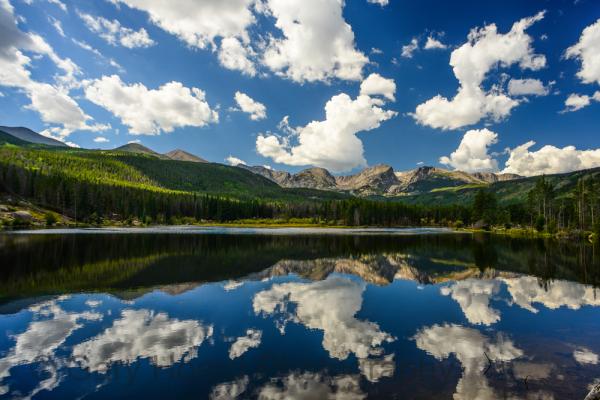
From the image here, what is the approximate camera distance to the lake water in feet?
45.5

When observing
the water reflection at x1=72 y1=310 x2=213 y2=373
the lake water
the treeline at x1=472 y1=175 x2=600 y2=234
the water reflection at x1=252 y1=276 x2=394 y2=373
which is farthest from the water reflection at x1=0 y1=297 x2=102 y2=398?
the treeline at x1=472 y1=175 x2=600 y2=234

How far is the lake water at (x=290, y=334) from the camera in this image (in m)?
13.9

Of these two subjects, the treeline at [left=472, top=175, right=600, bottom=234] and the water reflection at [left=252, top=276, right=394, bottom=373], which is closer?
the water reflection at [left=252, top=276, right=394, bottom=373]

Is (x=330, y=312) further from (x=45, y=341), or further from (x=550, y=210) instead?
(x=550, y=210)

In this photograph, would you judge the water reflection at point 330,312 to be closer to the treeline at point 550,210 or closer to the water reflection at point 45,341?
the water reflection at point 45,341

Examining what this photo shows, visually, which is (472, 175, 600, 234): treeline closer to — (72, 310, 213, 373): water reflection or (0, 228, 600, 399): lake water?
(0, 228, 600, 399): lake water

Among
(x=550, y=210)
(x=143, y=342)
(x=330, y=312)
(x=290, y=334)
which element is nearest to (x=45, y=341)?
(x=143, y=342)

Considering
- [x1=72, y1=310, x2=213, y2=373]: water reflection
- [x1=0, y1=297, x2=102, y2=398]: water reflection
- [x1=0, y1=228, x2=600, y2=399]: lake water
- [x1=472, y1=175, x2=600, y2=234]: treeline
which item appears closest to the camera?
[x1=0, y1=228, x2=600, y2=399]: lake water

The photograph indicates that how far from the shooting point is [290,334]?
20.3 metres

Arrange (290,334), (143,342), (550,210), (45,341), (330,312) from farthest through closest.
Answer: (550,210), (330,312), (290,334), (143,342), (45,341)

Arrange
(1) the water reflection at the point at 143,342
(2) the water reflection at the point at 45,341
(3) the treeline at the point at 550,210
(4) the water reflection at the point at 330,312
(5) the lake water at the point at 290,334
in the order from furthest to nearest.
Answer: (3) the treeline at the point at 550,210 → (4) the water reflection at the point at 330,312 → (1) the water reflection at the point at 143,342 → (2) the water reflection at the point at 45,341 → (5) the lake water at the point at 290,334

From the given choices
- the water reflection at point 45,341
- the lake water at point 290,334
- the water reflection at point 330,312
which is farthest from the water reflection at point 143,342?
the water reflection at point 330,312

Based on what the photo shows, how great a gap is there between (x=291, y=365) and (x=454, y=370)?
745 cm

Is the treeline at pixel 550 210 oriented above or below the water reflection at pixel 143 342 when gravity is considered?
above
